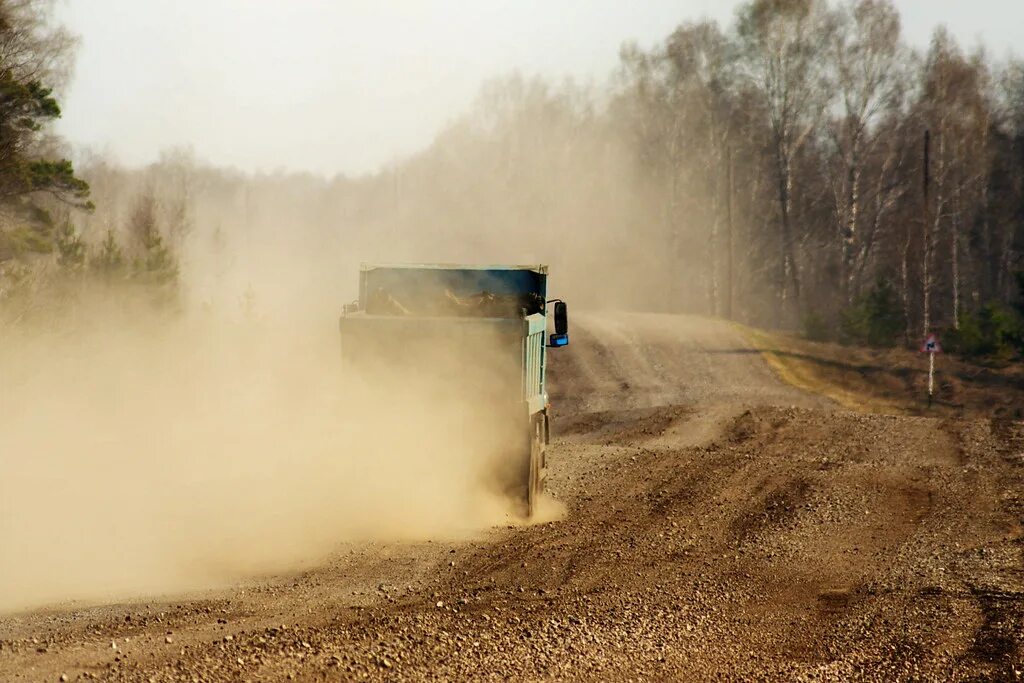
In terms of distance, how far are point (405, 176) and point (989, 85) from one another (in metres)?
44.1

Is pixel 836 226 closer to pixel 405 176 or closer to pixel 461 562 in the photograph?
pixel 405 176

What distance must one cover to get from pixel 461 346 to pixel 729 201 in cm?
3961

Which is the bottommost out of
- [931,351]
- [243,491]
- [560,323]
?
[243,491]

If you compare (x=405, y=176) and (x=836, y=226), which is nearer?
(x=836, y=226)

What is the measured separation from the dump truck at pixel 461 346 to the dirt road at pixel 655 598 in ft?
3.95

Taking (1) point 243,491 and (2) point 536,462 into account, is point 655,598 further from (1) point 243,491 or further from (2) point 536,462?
(1) point 243,491

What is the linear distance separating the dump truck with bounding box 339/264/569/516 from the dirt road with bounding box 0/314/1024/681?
1203 mm

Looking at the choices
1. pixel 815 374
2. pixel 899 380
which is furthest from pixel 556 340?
pixel 815 374

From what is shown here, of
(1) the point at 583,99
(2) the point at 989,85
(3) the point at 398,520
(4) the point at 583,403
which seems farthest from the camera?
(1) the point at 583,99

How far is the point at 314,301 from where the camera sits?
2137 inches

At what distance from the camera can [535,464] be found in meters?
14.0

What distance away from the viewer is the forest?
42.3 metres

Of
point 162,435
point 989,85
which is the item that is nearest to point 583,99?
point 989,85

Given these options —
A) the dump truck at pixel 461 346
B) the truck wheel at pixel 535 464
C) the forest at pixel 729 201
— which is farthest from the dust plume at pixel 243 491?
the forest at pixel 729 201
